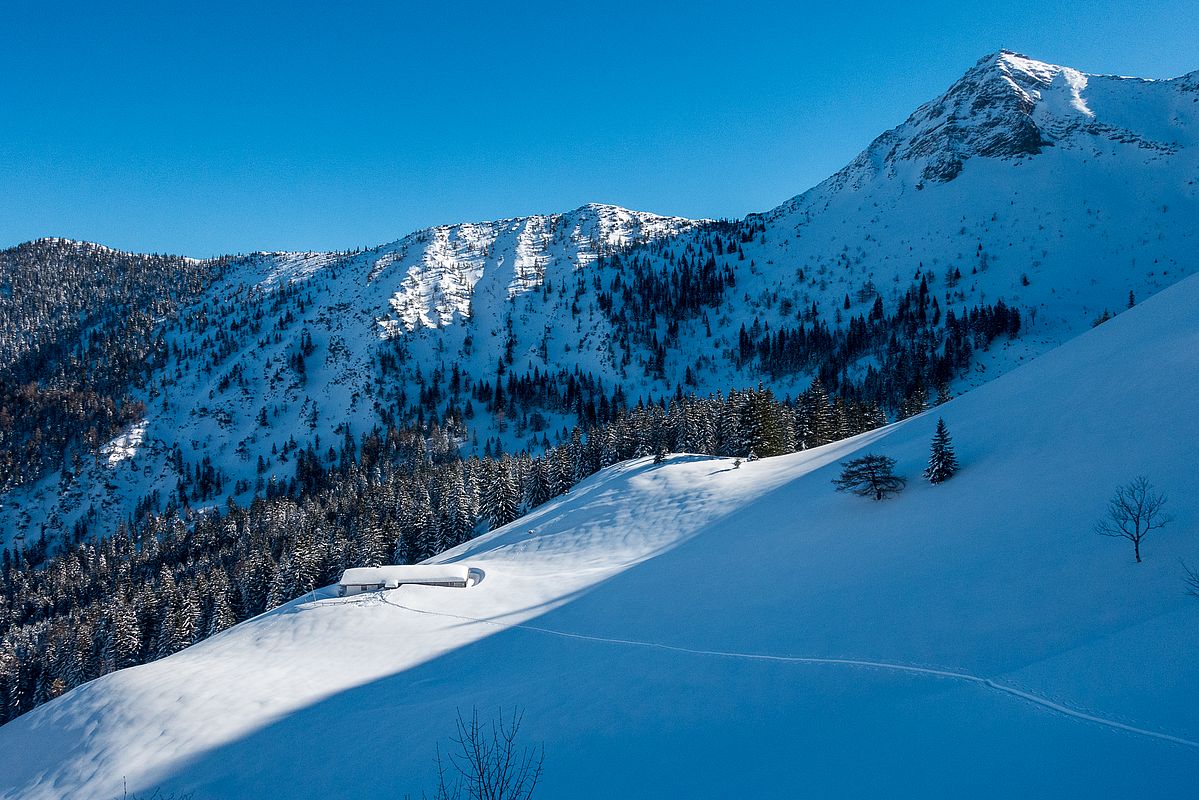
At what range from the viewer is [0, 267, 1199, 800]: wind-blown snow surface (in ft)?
29.3

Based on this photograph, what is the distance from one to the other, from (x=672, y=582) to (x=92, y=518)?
166 m

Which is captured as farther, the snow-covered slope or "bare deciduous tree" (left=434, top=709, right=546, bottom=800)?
the snow-covered slope

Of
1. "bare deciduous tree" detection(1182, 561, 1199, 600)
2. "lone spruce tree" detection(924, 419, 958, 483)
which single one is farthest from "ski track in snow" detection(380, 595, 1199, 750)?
"lone spruce tree" detection(924, 419, 958, 483)

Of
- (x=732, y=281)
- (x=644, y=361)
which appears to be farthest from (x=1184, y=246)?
(x=644, y=361)

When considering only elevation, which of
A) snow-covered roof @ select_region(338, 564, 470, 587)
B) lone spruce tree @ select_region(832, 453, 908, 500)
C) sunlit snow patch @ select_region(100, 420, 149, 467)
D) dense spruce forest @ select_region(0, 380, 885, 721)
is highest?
sunlit snow patch @ select_region(100, 420, 149, 467)

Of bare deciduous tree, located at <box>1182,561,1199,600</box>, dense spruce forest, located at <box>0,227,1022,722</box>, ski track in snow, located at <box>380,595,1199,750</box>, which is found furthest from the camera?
dense spruce forest, located at <box>0,227,1022,722</box>

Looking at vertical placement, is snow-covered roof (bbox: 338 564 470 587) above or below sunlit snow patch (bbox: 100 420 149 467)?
below

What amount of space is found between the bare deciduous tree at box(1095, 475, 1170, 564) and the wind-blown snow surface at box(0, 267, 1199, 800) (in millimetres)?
415

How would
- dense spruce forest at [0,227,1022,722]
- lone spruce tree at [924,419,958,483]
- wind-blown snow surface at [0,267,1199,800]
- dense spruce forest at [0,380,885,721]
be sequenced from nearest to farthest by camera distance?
wind-blown snow surface at [0,267,1199,800] → lone spruce tree at [924,419,958,483] → dense spruce forest at [0,380,885,721] → dense spruce forest at [0,227,1022,722]

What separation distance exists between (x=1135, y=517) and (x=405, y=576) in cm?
3876

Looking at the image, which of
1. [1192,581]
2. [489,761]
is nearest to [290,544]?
[489,761]

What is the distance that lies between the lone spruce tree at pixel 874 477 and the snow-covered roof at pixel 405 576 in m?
27.0

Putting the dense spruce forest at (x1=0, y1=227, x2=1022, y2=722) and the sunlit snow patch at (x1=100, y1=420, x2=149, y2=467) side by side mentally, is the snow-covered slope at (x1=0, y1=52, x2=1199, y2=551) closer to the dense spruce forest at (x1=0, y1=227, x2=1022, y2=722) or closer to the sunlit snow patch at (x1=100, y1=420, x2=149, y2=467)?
the sunlit snow patch at (x1=100, y1=420, x2=149, y2=467)

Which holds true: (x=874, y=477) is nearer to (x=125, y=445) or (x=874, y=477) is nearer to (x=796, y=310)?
(x=796, y=310)
